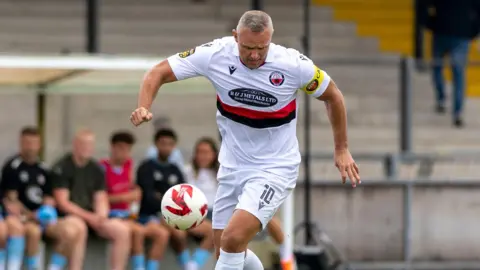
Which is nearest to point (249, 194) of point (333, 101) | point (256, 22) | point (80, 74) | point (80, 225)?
point (333, 101)

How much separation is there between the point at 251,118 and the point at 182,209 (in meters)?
0.86

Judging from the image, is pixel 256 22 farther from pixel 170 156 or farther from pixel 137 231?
pixel 170 156

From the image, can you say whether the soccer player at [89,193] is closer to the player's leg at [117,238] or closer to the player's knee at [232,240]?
the player's leg at [117,238]

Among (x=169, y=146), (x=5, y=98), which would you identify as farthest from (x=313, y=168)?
(x=5, y=98)

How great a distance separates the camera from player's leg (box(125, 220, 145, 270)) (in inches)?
530

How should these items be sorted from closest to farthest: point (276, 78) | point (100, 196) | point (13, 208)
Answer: point (276, 78), point (13, 208), point (100, 196)

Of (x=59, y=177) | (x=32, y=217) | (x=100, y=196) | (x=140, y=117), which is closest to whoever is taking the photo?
(x=140, y=117)

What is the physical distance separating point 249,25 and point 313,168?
729cm

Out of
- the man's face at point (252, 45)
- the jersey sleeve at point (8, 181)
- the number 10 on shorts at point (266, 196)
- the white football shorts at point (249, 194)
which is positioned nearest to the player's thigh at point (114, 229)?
the jersey sleeve at point (8, 181)

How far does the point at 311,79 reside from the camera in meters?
9.24

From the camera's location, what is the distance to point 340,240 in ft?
52.1

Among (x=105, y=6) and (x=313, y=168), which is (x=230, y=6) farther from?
(x=313, y=168)

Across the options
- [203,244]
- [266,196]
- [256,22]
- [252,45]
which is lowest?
[203,244]

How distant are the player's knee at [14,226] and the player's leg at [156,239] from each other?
136 centimetres
